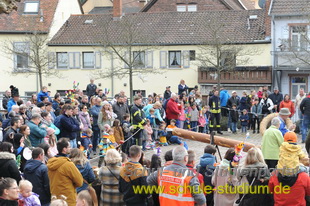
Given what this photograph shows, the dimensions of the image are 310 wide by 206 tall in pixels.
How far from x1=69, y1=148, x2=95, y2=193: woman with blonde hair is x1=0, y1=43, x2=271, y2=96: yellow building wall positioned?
30546 millimetres

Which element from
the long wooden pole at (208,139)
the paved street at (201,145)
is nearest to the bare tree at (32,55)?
the paved street at (201,145)

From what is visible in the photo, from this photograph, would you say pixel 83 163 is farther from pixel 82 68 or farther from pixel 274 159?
pixel 82 68

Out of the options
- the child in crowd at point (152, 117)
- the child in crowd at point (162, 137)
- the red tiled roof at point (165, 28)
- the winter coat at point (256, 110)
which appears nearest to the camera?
the child in crowd at point (152, 117)

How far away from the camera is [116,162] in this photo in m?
8.91

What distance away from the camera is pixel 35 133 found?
1262 centimetres

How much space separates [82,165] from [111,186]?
706 millimetres

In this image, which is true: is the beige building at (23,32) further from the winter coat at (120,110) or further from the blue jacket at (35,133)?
the blue jacket at (35,133)

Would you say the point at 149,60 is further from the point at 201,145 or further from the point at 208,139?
the point at 208,139

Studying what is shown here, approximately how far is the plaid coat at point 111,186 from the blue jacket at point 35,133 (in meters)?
3.91

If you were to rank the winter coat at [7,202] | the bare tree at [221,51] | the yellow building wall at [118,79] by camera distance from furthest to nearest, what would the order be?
the yellow building wall at [118,79] → the bare tree at [221,51] → the winter coat at [7,202]

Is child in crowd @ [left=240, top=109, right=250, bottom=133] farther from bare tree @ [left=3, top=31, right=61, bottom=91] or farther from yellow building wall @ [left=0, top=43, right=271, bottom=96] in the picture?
bare tree @ [left=3, top=31, right=61, bottom=91]

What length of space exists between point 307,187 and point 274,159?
12.1 feet

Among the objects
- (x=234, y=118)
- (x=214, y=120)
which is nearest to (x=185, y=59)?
(x=234, y=118)

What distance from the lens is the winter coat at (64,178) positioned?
8906mm
